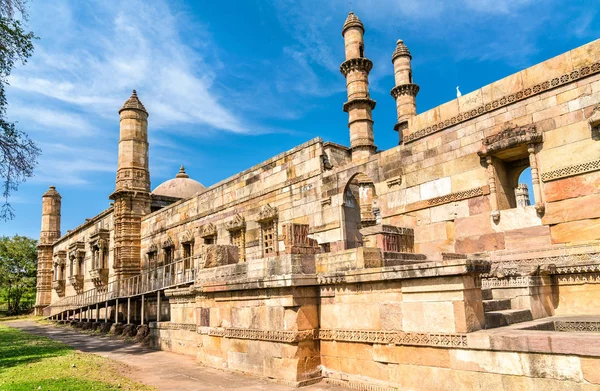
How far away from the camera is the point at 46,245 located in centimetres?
3825

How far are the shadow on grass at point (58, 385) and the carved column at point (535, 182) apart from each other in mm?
7694

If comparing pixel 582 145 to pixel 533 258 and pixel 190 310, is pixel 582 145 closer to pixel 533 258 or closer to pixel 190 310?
pixel 533 258

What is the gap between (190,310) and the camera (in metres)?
11.2

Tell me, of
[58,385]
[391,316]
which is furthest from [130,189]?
[391,316]

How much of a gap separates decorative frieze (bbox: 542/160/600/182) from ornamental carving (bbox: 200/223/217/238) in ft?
39.4

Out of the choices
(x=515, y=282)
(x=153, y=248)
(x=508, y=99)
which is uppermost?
(x=508, y=99)

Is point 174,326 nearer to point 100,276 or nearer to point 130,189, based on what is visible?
point 130,189

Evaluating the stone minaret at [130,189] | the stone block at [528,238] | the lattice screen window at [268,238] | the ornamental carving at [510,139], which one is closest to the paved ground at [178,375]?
the stone block at [528,238]

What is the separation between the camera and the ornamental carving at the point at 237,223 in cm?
1577

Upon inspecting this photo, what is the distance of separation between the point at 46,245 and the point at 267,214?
31.3 meters

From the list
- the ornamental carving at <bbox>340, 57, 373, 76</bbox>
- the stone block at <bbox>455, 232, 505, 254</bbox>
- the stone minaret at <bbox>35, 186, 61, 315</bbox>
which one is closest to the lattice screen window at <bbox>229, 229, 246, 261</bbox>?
the ornamental carving at <bbox>340, 57, 373, 76</bbox>

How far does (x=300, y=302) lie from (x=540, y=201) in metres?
4.62

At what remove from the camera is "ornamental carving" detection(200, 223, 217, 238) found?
17.3m

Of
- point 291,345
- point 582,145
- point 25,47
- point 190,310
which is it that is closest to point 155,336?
point 190,310
